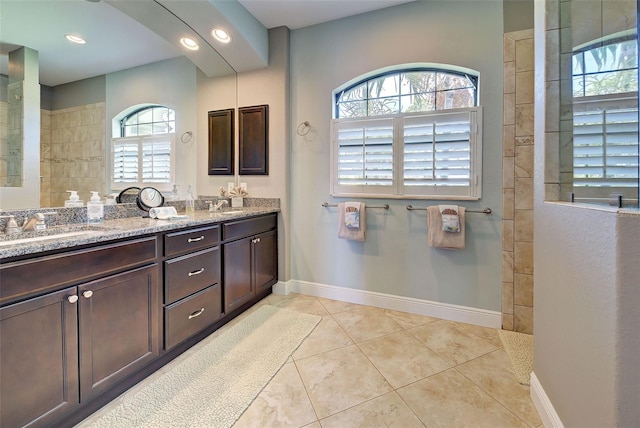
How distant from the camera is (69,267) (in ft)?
4.19

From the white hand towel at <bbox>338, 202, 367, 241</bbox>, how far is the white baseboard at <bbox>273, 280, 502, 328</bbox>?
56 centimetres

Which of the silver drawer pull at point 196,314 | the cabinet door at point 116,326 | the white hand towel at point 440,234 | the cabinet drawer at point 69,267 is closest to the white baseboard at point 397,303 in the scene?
the white hand towel at point 440,234

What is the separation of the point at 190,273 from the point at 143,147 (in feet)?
3.59

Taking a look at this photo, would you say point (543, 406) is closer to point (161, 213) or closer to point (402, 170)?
point (402, 170)

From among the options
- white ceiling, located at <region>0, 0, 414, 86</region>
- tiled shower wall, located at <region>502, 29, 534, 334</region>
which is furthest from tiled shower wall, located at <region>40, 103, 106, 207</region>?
tiled shower wall, located at <region>502, 29, 534, 334</region>

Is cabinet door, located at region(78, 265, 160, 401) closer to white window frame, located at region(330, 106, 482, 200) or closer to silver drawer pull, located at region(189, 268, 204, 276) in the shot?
silver drawer pull, located at region(189, 268, 204, 276)

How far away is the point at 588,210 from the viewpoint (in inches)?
40.8

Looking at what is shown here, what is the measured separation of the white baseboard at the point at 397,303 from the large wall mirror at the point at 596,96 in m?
1.43

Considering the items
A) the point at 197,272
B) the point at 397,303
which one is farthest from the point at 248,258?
the point at 397,303

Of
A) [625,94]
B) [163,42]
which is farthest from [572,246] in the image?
[163,42]

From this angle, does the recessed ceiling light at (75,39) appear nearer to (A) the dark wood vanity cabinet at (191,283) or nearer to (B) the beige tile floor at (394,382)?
(A) the dark wood vanity cabinet at (191,283)

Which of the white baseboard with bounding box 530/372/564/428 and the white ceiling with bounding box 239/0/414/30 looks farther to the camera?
the white ceiling with bounding box 239/0/414/30

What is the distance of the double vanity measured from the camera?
1.12 m

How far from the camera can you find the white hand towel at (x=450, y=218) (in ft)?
7.64
